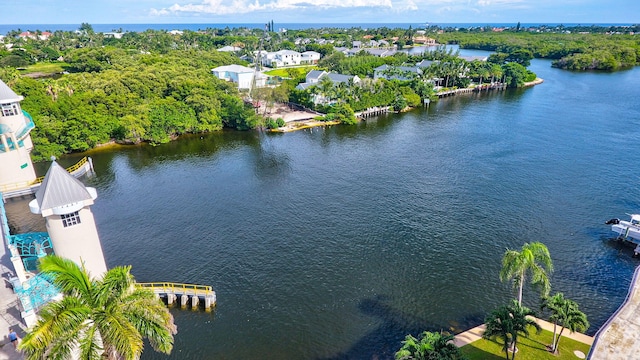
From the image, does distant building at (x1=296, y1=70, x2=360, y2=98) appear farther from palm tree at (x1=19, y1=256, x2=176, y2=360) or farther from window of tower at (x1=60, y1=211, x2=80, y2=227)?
palm tree at (x1=19, y1=256, x2=176, y2=360)

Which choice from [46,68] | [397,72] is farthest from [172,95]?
[46,68]

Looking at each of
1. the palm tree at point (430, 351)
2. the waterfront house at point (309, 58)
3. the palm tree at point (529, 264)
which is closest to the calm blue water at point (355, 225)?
the palm tree at point (430, 351)

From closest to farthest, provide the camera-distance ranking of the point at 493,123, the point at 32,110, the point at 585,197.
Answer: the point at 585,197 → the point at 32,110 → the point at 493,123

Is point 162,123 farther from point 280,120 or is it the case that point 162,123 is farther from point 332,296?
point 332,296

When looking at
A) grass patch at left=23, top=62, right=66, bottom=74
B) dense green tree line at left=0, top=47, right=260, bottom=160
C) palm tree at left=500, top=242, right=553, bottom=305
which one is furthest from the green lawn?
grass patch at left=23, top=62, right=66, bottom=74

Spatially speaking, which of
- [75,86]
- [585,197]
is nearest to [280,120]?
[75,86]

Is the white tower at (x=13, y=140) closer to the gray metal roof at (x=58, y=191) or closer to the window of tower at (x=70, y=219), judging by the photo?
the gray metal roof at (x=58, y=191)

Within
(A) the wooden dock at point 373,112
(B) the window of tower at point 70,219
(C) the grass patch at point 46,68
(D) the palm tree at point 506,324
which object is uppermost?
(C) the grass patch at point 46,68

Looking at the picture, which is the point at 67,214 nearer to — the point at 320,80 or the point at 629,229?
the point at 629,229
